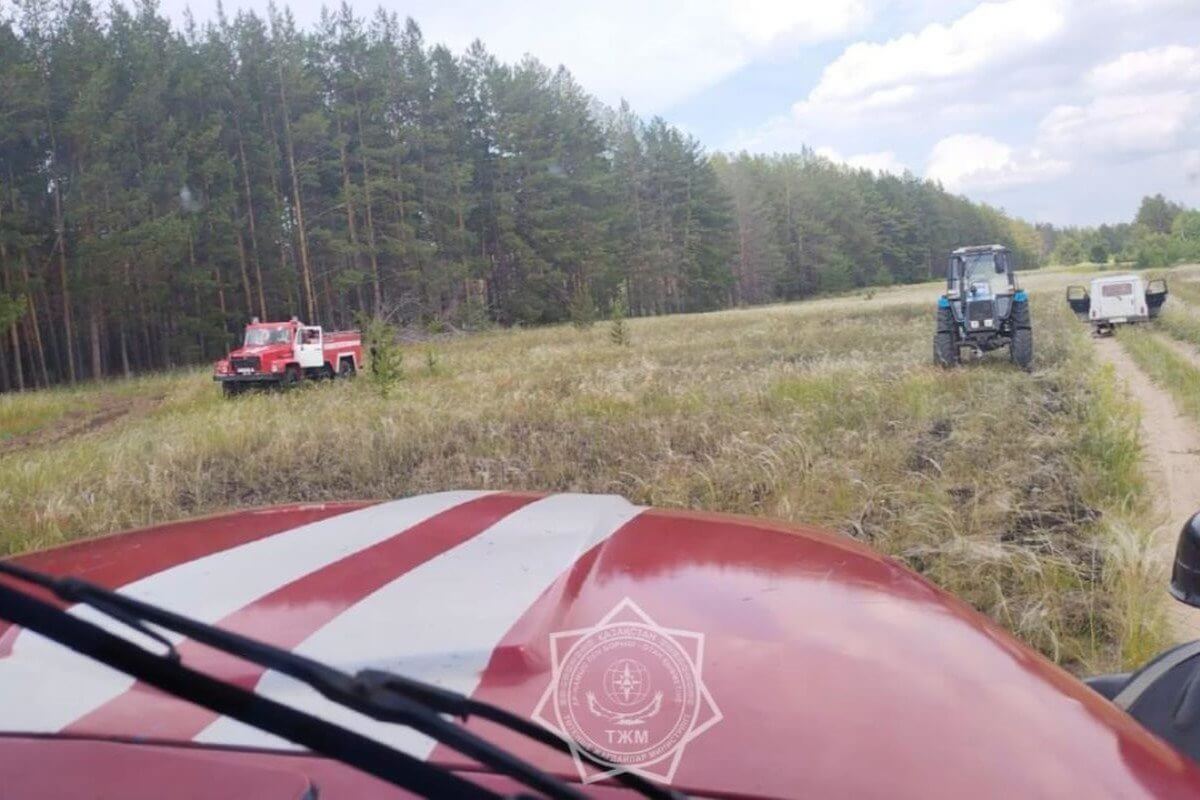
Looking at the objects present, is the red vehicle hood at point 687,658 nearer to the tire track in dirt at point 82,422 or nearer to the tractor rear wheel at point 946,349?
the tractor rear wheel at point 946,349

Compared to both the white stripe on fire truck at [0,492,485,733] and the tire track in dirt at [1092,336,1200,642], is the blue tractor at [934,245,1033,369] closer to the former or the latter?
the tire track in dirt at [1092,336,1200,642]

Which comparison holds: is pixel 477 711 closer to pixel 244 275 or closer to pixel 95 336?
pixel 95 336

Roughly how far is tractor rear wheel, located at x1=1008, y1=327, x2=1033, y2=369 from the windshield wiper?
46.6ft

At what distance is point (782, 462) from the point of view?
6441 millimetres

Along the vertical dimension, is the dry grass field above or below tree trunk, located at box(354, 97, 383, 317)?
below

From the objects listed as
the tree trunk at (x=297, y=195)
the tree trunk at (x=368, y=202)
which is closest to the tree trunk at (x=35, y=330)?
the tree trunk at (x=297, y=195)

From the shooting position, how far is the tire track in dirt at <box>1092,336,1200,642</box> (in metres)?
4.14

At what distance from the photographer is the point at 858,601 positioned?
159 centimetres

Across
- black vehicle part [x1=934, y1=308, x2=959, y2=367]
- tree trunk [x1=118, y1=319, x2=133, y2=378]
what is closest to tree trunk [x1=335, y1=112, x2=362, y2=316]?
tree trunk [x1=118, y1=319, x2=133, y2=378]

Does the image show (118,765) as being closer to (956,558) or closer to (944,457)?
(956,558)

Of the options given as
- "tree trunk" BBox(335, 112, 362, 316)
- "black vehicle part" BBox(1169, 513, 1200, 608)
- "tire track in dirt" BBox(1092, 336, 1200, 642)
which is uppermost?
"tree trunk" BBox(335, 112, 362, 316)

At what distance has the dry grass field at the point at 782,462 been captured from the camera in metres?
4.27

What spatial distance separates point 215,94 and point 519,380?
29.0 metres

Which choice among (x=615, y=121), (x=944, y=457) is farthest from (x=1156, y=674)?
(x=615, y=121)
